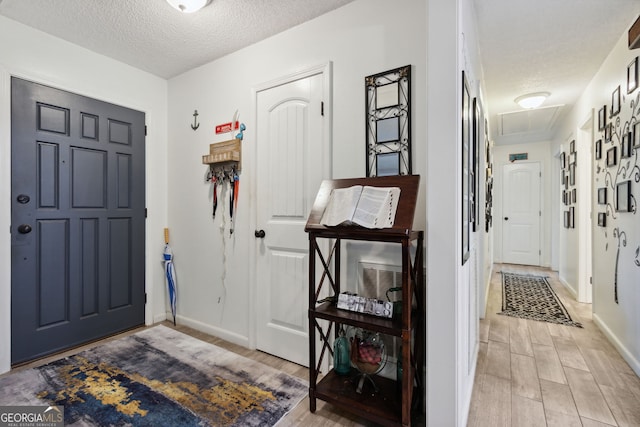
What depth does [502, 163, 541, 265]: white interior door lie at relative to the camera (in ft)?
19.9

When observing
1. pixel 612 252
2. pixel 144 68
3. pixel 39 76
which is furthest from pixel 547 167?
pixel 39 76

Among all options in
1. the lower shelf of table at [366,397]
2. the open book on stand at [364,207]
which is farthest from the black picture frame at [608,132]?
the lower shelf of table at [366,397]

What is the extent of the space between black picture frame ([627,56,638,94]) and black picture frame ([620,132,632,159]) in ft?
1.04

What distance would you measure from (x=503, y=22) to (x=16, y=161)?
3661mm

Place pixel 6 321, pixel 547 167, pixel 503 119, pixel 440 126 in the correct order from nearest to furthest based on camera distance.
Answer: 1. pixel 440 126
2. pixel 6 321
3. pixel 503 119
4. pixel 547 167

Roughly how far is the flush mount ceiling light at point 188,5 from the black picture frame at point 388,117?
1154 mm

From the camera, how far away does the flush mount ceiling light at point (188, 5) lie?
6.37ft

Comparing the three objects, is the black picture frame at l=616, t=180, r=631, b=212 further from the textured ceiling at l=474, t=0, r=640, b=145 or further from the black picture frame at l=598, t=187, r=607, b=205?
the textured ceiling at l=474, t=0, r=640, b=145

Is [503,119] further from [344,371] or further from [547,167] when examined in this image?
[344,371]

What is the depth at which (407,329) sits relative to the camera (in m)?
1.40

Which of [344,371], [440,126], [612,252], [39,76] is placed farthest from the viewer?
[612,252]

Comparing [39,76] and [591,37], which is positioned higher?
[591,37]

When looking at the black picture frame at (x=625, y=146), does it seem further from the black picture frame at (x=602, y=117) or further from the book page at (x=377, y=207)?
the book page at (x=377, y=207)

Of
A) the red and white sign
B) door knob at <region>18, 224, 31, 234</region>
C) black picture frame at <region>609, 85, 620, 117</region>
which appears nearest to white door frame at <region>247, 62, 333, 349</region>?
the red and white sign
